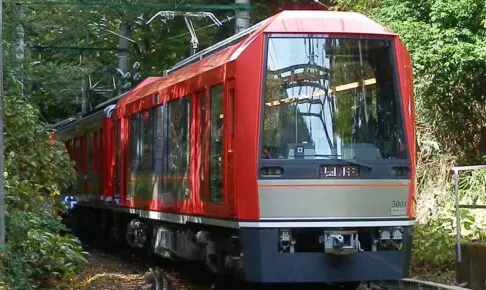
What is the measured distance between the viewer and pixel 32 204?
1178 centimetres

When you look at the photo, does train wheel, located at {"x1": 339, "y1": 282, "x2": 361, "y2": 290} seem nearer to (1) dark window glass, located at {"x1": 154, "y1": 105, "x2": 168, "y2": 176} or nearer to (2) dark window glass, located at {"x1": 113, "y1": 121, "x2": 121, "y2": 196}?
(1) dark window glass, located at {"x1": 154, "y1": 105, "x2": 168, "y2": 176}

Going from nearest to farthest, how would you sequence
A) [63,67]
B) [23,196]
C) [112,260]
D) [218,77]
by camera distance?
[218,77] < [23,196] < [112,260] < [63,67]

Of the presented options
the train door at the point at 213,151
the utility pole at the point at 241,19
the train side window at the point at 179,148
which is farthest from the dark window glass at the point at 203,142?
the utility pole at the point at 241,19

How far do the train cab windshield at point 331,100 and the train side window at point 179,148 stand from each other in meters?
2.26

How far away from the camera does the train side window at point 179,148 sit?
11469 millimetres

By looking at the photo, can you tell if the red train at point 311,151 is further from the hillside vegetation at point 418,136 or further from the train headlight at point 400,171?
the hillside vegetation at point 418,136

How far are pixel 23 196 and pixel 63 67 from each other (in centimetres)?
1304

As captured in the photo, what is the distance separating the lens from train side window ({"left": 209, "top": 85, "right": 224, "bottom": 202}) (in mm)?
9977

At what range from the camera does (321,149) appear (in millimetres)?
9430

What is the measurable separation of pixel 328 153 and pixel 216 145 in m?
1.44

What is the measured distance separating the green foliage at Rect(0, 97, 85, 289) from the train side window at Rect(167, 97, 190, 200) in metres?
1.56

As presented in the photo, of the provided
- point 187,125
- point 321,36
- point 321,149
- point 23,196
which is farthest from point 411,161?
point 23,196

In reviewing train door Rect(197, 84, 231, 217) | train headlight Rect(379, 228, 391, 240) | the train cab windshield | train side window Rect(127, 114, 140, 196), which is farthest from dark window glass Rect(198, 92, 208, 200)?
train side window Rect(127, 114, 140, 196)

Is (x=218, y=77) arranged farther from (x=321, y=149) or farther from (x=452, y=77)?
(x=452, y=77)
